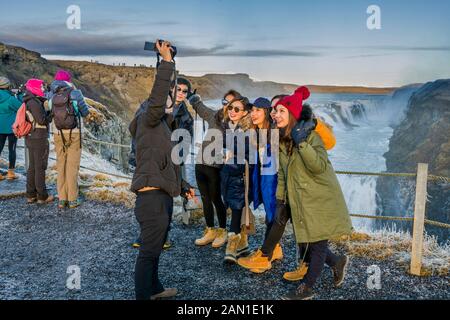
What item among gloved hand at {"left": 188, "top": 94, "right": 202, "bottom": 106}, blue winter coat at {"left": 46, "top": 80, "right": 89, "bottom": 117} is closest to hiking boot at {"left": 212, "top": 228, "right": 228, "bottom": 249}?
gloved hand at {"left": 188, "top": 94, "right": 202, "bottom": 106}

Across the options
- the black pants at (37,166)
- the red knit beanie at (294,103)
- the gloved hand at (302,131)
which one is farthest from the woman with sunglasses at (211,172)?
the black pants at (37,166)

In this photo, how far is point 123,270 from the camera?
16.5 ft

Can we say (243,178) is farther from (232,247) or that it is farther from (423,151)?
(423,151)

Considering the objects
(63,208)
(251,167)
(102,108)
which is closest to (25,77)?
(102,108)

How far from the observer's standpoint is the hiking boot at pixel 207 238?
224 inches

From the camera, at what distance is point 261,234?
624cm

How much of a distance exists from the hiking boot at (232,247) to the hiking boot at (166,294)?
88 cm

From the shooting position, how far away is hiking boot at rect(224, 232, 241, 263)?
5.04m

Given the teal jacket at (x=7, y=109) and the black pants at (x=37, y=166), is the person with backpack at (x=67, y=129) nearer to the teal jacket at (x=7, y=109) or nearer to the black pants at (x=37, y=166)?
the black pants at (x=37, y=166)

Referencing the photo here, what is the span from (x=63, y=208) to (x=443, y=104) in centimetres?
6476

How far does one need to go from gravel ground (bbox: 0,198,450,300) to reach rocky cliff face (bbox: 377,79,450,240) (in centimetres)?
3456

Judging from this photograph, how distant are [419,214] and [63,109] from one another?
4.86 metres

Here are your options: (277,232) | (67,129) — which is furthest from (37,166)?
(277,232)
